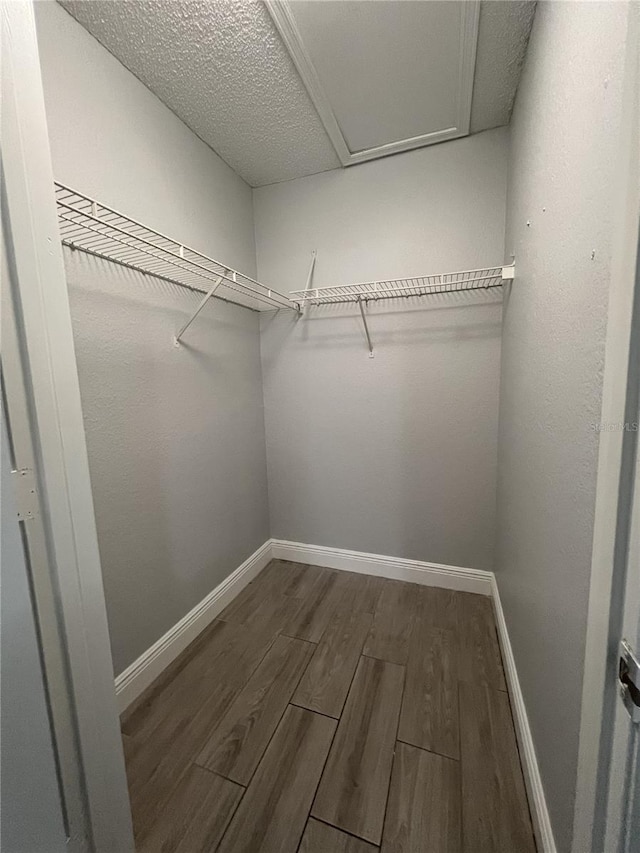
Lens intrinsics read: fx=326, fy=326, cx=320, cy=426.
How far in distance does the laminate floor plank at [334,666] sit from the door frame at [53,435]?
0.71 meters

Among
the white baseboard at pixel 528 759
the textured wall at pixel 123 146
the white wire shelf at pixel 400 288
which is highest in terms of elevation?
the textured wall at pixel 123 146

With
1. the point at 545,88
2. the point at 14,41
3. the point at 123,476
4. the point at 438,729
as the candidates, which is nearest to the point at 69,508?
the point at 123,476

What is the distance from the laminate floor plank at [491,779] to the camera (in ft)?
2.96

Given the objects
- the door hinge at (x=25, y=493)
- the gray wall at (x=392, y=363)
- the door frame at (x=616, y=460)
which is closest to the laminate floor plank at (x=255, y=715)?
the gray wall at (x=392, y=363)

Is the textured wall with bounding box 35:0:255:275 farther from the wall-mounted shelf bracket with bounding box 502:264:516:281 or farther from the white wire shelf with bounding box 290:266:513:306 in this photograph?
the wall-mounted shelf bracket with bounding box 502:264:516:281

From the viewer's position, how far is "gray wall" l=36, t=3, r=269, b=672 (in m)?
→ 1.14

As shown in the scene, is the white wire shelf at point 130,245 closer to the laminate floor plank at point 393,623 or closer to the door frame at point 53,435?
the door frame at point 53,435

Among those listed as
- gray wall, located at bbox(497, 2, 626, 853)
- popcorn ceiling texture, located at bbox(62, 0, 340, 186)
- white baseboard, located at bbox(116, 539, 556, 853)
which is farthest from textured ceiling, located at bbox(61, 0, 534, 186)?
white baseboard, located at bbox(116, 539, 556, 853)

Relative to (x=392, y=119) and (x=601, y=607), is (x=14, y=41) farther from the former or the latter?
(x=392, y=119)

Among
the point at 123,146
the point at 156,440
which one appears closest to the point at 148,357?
the point at 156,440

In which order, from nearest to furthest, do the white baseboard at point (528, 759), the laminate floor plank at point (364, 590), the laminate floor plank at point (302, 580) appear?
1. the white baseboard at point (528, 759)
2. the laminate floor plank at point (364, 590)
3. the laminate floor plank at point (302, 580)

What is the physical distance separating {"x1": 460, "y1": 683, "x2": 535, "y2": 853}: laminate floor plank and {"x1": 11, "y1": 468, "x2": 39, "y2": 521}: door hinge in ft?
4.55

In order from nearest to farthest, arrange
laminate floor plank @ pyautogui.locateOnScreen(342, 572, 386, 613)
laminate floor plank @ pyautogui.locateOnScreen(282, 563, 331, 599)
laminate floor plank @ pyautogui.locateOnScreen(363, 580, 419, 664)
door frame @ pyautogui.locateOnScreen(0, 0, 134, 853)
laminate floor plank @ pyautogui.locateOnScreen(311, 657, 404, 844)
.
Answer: door frame @ pyautogui.locateOnScreen(0, 0, 134, 853) < laminate floor plank @ pyautogui.locateOnScreen(311, 657, 404, 844) < laminate floor plank @ pyautogui.locateOnScreen(363, 580, 419, 664) < laminate floor plank @ pyautogui.locateOnScreen(342, 572, 386, 613) < laminate floor plank @ pyautogui.locateOnScreen(282, 563, 331, 599)

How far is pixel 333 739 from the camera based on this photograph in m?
1.17
